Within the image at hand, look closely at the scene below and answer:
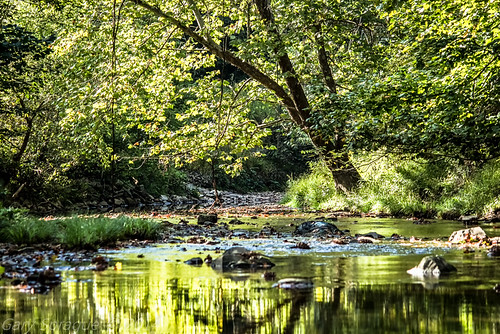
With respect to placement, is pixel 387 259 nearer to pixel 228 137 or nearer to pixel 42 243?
pixel 42 243

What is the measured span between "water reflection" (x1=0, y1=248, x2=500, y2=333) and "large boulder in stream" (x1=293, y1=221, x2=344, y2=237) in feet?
15.3

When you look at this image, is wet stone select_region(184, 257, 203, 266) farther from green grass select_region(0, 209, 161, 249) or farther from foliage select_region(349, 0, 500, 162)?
foliage select_region(349, 0, 500, 162)

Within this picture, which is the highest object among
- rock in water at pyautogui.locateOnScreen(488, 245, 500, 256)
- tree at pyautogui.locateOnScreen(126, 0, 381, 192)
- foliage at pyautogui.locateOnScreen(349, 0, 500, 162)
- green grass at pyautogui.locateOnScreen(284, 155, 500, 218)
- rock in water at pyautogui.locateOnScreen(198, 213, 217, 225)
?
tree at pyautogui.locateOnScreen(126, 0, 381, 192)

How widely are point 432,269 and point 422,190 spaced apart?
12228 mm

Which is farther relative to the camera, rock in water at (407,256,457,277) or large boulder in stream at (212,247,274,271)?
large boulder in stream at (212,247,274,271)

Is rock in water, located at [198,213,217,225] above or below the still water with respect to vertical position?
above

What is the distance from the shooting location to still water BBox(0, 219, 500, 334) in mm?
3422

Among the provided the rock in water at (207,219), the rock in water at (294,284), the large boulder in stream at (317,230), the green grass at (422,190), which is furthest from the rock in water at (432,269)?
the rock in water at (207,219)

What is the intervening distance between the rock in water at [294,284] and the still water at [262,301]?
98 millimetres

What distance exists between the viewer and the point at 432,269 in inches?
211

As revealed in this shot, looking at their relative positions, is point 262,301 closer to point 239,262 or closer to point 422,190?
point 239,262

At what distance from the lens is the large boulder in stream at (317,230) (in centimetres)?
1046

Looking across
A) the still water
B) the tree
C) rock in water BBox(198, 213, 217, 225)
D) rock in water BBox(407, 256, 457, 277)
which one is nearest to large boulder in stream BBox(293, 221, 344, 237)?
the tree

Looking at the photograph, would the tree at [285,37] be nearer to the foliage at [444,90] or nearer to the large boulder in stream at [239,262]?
the foliage at [444,90]
